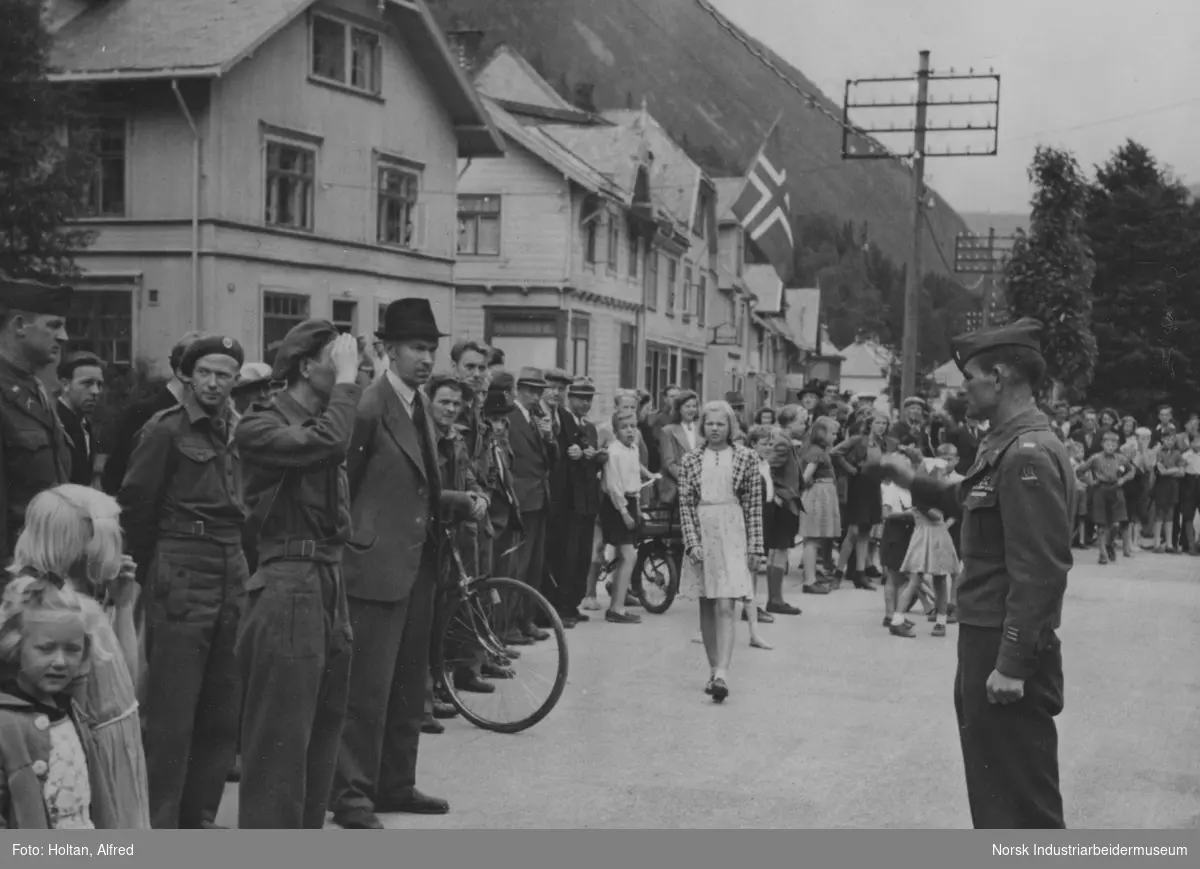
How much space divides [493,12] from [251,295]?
711 centimetres

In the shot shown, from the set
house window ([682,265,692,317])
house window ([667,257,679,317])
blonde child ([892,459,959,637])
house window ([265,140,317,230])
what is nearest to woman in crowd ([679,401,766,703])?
blonde child ([892,459,959,637])

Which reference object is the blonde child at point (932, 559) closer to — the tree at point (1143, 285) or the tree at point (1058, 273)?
the tree at point (1058, 273)

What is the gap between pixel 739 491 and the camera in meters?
9.15

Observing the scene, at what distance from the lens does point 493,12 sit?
1706cm

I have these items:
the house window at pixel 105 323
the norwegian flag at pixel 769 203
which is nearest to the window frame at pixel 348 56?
the house window at pixel 105 323

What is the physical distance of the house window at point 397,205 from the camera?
81.1 feet

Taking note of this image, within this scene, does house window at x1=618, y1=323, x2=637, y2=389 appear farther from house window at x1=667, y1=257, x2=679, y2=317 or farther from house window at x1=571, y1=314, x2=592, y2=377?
house window at x1=667, y1=257, x2=679, y2=317

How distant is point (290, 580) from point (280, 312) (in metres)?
18.2

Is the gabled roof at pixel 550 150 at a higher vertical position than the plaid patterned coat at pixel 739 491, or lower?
higher

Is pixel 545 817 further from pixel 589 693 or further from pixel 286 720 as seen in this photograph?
pixel 589 693

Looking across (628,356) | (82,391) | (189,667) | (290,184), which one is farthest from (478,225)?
(189,667)

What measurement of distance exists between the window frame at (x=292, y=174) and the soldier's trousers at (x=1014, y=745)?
19258 millimetres

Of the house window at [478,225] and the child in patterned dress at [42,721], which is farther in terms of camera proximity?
the house window at [478,225]

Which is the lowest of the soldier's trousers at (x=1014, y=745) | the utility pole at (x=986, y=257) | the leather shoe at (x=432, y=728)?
the leather shoe at (x=432, y=728)
